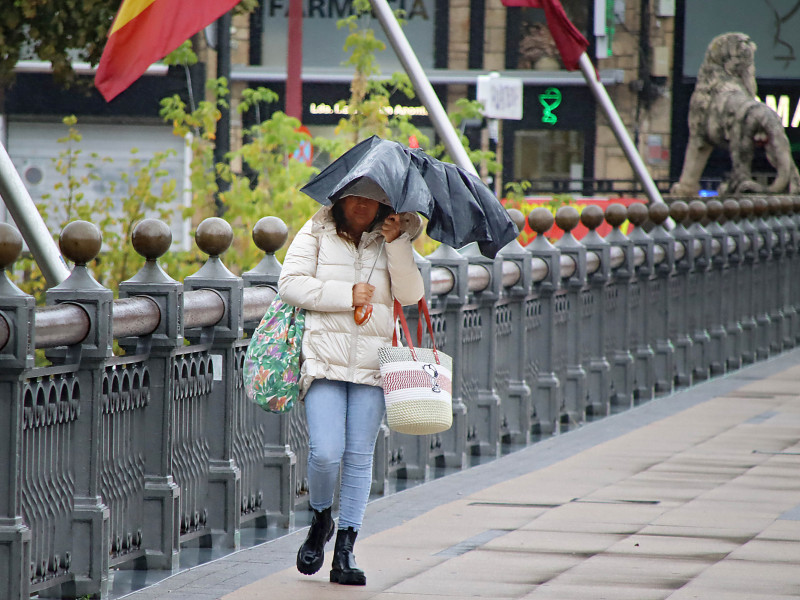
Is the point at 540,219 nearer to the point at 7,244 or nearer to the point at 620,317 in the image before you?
the point at 620,317

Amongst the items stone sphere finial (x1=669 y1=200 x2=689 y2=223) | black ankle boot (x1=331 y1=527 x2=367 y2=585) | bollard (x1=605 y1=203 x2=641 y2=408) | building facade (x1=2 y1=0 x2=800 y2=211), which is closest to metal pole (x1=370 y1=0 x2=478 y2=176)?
bollard (x1=605 y1=203 x2=641 y2=408)

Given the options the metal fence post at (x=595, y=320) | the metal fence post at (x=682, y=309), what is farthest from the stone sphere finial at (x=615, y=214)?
the metal fence post at (x=682, y=309)

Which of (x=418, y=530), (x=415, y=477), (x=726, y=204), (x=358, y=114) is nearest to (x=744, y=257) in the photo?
(x=726, y=204)

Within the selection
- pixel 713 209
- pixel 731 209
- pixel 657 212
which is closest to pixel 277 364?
pixel 657 212

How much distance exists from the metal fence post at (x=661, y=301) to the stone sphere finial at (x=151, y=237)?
22.5 ft

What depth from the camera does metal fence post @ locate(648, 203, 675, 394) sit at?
11.6 metres

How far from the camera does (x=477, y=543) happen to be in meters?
5.85

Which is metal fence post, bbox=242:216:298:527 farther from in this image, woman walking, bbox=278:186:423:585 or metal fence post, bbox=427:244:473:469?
metal fence post, bbox=427:244:473:469

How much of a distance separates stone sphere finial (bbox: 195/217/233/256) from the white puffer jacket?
2.49 feet

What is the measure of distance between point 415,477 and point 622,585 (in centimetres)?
266

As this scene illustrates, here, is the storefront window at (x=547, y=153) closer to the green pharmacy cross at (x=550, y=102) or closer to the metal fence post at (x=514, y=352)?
the green pharmacy cross at (x=550, y=102)

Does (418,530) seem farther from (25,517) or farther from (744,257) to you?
(744,257)

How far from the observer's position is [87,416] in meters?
4.92

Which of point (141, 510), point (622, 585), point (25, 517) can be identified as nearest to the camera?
point (25, 517)
